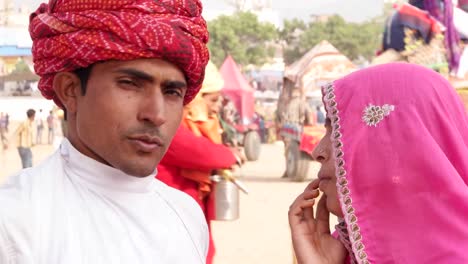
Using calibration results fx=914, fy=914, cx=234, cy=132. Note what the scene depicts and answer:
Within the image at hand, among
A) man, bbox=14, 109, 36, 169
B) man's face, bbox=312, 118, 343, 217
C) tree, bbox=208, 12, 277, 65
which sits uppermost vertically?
man's face, bbox=312, 118, 343, 217

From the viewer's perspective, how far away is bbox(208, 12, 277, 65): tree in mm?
54844

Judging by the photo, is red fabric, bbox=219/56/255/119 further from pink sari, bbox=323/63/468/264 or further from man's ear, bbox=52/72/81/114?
man's ear, bbox=52/72/81/114

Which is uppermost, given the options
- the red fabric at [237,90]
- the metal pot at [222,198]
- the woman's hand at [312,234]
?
the woman's hand at [312,234]

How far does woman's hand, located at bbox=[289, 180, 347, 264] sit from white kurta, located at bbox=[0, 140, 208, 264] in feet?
1.00

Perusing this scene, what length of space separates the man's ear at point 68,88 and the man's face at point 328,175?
0.69 meters

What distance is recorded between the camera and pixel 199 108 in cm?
527

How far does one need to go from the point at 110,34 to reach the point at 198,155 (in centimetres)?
270

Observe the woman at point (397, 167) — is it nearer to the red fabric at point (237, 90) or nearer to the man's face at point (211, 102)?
the man's face at point (211, 102)

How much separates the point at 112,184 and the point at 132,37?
1.16ft

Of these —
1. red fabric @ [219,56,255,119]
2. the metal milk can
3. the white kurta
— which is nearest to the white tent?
red fabric @ [219,56,255,119]

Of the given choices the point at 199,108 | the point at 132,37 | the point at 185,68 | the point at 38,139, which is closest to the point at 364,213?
the point at 185,68

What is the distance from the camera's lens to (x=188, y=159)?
474cm

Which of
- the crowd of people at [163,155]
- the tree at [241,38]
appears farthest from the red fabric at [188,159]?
the tree at [241,38]

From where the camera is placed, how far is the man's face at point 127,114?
6.86 ft
